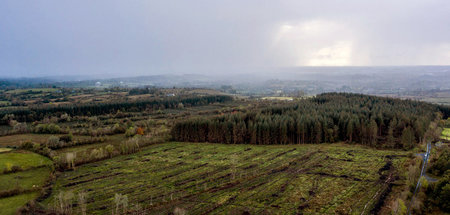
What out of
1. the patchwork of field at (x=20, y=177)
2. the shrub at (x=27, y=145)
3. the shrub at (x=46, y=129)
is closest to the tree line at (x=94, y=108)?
the shrub at (x=46, y=129)

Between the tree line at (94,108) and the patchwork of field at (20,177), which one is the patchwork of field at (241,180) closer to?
the patchwork of field at (20,177)

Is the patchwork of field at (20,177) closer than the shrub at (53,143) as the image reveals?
Yes

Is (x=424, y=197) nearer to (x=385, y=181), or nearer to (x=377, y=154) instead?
(x=385, y=181)

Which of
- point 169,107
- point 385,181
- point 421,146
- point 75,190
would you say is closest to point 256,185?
point 385,181

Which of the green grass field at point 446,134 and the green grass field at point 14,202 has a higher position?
the green grass field at point 446,134

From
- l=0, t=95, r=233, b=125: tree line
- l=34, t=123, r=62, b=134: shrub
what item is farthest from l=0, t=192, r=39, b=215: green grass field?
l=0, t=95, r=233, b=125: tree line

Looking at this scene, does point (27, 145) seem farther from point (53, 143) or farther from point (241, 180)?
point (241, 180)

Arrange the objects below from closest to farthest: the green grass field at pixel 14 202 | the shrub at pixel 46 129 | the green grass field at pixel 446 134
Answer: the green grass field at pixel 14 202 < the green grass field at pixel 446 134 < the shrub at pixel 46 129
